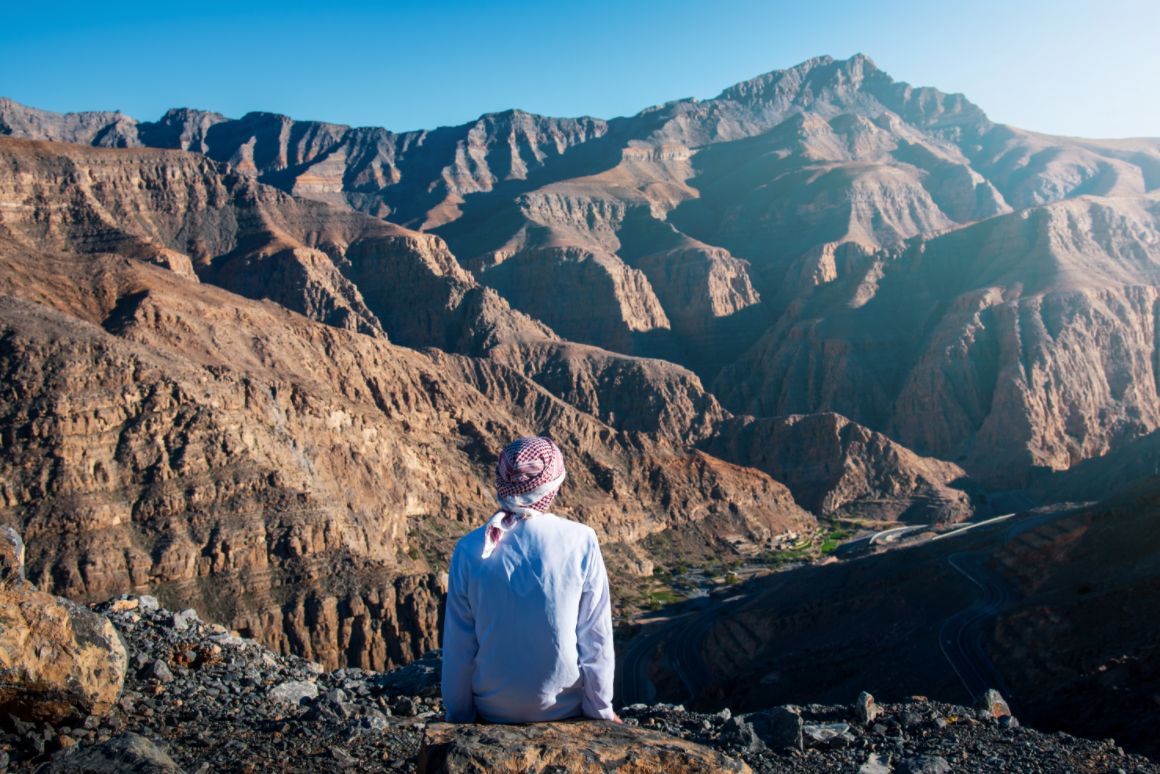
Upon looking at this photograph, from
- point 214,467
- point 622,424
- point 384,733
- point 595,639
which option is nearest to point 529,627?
point 595,639

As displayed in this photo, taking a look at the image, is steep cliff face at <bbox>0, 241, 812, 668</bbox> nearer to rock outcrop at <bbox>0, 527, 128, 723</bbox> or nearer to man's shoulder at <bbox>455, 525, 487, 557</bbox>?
rock outcrop at <bbox>0, 527, 128, 723</bbox>

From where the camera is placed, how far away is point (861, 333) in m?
161

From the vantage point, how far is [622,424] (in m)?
134

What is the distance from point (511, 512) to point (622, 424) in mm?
125460

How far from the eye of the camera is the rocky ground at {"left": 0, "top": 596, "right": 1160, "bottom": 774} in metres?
8.40

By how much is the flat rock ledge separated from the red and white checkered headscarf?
1.55 metres

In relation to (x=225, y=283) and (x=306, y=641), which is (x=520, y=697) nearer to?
(x=306, y=641)

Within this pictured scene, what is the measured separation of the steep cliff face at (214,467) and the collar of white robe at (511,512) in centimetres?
3870

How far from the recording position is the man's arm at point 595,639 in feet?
29.8

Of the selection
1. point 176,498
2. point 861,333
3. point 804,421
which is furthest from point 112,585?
point 861,333

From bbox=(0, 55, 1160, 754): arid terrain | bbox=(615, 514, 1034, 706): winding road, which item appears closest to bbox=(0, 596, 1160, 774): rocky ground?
bbox=(0, 55, 1160, 754): arid terrain

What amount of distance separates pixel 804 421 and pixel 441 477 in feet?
213

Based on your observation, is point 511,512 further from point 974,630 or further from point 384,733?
point 974,630

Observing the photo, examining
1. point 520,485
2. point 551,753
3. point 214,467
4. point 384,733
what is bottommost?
point 384,733
